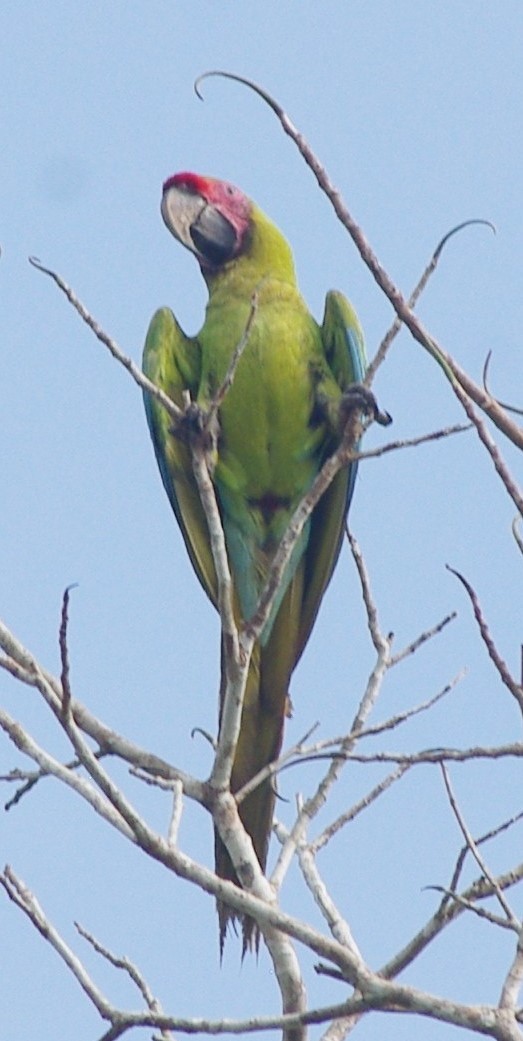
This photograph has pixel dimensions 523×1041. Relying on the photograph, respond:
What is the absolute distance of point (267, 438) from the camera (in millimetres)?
5043

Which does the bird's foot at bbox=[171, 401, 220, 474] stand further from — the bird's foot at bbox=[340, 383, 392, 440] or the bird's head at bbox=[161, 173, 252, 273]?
the bird's head at bbox=[161, 173, 252, 273]

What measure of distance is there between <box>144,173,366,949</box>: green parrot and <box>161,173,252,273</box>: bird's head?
328 millimetres

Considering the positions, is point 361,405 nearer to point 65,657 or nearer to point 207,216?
point 207,216

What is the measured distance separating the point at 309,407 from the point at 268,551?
520 mm

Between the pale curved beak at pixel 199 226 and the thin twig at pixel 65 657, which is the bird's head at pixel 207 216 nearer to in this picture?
the pale curved beak at pixel 199 226

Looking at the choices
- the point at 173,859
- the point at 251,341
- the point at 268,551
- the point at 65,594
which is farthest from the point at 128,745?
the point at 251,341

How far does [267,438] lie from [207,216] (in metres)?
1.19

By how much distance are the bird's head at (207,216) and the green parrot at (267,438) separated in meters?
0.33

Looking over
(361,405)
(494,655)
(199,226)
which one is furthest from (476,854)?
(199,226)

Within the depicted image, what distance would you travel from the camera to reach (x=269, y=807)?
14.4 feet

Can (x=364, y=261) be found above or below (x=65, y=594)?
above

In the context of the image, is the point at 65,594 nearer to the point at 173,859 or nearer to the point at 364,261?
the point at 173,859

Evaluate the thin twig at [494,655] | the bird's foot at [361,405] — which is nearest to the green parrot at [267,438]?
the bird's foot at [361,405]

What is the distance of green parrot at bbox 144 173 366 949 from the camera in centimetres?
501
